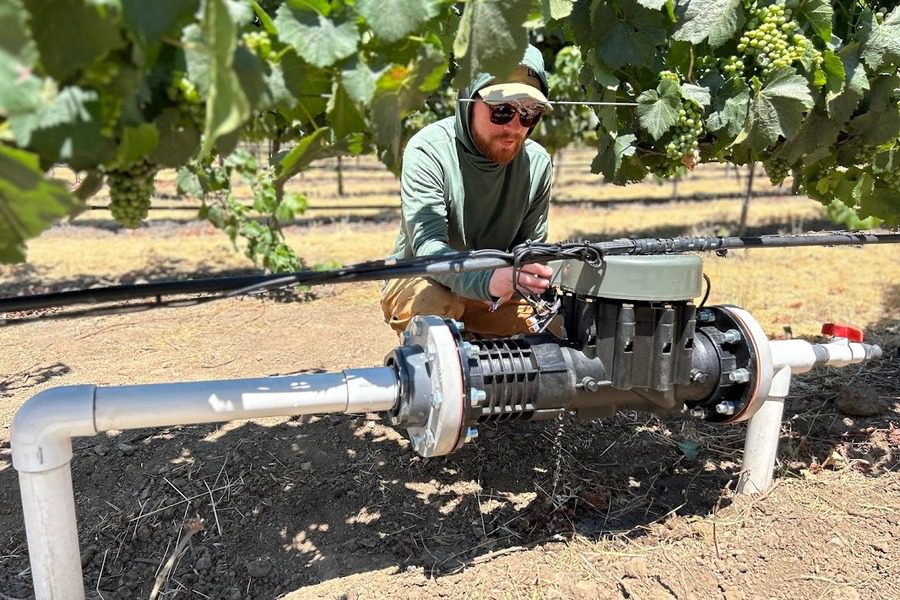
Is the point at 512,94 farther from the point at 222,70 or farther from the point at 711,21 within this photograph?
the point at 222,70

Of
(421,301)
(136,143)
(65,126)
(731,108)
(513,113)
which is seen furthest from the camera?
(421,301)

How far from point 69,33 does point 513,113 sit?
1687mm

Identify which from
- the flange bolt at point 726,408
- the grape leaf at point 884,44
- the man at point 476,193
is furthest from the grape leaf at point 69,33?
the grape leaf at point 884,44

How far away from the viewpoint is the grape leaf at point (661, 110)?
213cm

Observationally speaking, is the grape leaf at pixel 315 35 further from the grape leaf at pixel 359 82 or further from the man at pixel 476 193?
the man at pixel 476 193

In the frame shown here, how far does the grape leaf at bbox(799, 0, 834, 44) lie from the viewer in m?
2.10

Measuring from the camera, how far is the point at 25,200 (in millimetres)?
1034

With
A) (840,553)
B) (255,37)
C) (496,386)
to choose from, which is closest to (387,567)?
(496,386)

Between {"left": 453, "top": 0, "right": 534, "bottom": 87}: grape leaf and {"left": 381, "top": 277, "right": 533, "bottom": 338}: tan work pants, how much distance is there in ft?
4.28

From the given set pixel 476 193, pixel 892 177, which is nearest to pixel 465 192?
pixel 476 193

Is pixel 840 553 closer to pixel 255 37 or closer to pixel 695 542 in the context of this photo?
pixel 695 542

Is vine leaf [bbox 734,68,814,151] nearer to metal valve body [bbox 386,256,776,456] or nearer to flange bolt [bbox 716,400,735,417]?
metal valve body [bbox 386,256,776,456]

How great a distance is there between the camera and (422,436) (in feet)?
6.14

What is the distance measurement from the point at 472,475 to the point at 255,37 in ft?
6.25
